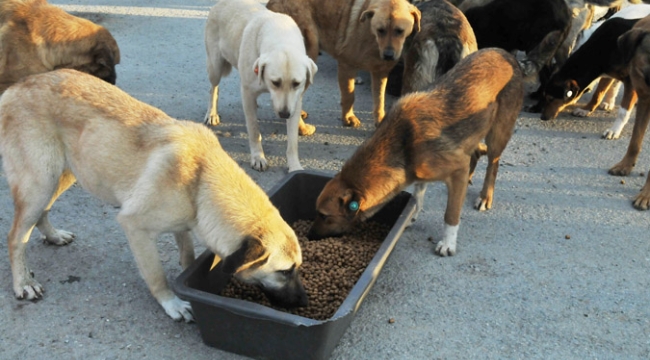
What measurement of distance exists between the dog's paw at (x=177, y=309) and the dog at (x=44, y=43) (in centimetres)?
269

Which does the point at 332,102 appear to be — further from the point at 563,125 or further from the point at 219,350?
the point at 219,350

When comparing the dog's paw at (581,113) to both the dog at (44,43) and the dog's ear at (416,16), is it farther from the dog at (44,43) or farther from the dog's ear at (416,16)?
the dog at (44,43)

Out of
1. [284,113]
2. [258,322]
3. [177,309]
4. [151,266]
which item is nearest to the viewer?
[258,322]

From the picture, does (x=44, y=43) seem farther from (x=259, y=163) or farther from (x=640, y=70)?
(x=640, y=70)

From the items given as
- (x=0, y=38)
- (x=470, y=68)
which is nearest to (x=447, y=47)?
(x=470, y=68)

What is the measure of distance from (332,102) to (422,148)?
3.19 metres

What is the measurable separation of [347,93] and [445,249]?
8.16ft

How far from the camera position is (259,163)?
18.3 ft

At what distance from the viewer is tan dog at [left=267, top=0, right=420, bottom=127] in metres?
5.75

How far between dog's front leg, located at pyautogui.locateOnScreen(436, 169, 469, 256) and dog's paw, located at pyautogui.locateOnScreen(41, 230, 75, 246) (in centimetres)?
279

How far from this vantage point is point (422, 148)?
4.04m

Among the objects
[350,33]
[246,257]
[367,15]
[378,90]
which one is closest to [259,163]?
[378,90]

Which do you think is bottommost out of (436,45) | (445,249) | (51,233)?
(445,249)

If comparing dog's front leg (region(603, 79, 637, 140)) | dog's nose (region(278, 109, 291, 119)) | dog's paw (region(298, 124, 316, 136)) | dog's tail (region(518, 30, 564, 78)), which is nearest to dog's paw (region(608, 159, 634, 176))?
dog's front leg (region(603, 79, 637, 140))
